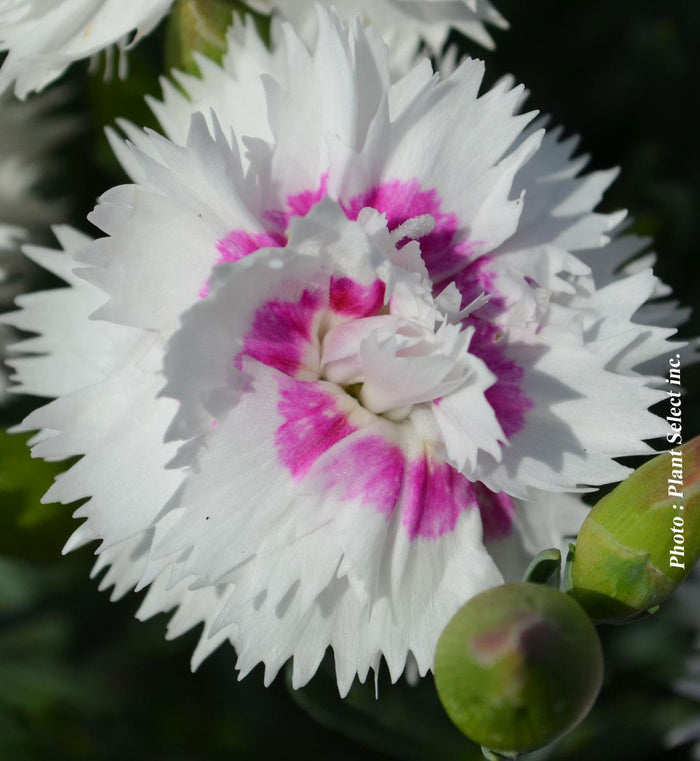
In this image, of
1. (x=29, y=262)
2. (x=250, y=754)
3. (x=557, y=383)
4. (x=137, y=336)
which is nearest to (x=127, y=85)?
(x=29, y=262)

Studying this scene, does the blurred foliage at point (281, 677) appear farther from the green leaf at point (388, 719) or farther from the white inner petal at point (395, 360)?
the white inner petal at point (395, 360)

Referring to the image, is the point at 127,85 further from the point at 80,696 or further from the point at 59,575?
the point at 80,696

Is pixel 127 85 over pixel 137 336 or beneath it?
over

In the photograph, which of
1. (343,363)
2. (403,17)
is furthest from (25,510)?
(403,17)

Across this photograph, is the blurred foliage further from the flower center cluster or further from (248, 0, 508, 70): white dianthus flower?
the flower center cluster

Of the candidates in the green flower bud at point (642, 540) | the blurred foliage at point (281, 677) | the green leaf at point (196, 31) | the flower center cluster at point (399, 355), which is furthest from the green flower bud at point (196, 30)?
the green flower bud at point (642, 540)
